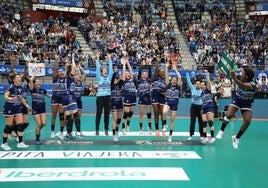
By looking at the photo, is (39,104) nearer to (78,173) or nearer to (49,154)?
(49,154)

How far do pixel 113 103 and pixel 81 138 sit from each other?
1535mm

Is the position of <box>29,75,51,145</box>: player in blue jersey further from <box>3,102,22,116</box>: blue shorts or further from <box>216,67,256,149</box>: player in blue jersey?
<box>216,67,256,149</box>: player in blue jersey

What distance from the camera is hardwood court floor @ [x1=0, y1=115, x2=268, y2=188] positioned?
721cm

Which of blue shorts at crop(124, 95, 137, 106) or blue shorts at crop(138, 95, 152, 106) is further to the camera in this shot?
blue shorts at crop(138, 95, 152, 106)

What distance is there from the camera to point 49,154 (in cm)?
968

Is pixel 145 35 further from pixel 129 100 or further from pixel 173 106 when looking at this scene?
pixel 173 106

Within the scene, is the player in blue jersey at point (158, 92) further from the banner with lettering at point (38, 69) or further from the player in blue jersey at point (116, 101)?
the banner with lettering at point (38, 69)

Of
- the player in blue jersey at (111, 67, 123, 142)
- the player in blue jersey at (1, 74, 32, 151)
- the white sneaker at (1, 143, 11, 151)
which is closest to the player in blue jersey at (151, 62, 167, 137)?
the player in blue jersey at (111, 67, 123, 142)

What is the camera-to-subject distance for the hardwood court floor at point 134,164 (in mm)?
7208

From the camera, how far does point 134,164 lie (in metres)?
8.62

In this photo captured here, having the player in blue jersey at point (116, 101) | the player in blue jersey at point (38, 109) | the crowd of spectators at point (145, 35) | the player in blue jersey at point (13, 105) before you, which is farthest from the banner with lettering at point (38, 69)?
the player in blue jersey at point (13, 105)

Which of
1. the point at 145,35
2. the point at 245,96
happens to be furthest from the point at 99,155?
the point at 145,35

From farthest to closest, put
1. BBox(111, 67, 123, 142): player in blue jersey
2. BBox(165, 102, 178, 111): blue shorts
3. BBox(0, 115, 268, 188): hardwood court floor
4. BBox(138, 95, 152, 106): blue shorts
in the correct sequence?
BBox(138, 95, 152, 106): blue shorts < BBox(111, 67, 123, 142): player in blue jersey < BBox(165, 102, 178, 111): blue shorts < BBox(0, 115, 268, 188): hardwood court floor

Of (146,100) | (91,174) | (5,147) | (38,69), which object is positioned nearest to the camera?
(91,174)
